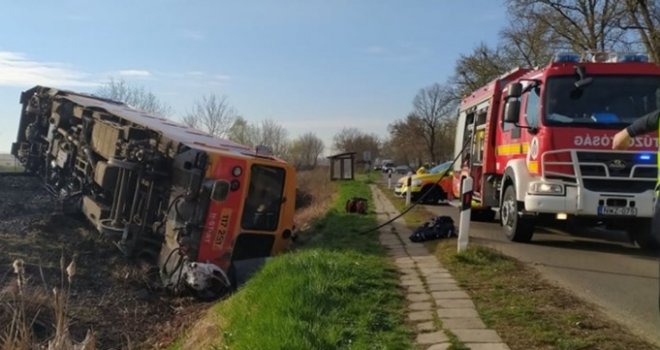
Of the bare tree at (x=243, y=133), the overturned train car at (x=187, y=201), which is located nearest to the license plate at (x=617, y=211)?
the overturned train car at (x=187, y=201)

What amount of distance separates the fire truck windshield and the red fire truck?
0.01m

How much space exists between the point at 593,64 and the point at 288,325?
7279mm

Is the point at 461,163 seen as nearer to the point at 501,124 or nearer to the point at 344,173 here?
the point at 501,124

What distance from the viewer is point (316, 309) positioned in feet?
19.0

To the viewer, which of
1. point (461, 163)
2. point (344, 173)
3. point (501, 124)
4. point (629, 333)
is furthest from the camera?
point (344, 173)

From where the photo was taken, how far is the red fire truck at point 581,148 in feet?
31.1

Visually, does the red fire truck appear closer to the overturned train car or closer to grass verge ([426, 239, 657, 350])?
grass verge ([426, 239, 657, 350])

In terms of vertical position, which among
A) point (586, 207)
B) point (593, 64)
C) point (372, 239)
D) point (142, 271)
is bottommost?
point (142, 271)

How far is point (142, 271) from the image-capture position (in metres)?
9.60

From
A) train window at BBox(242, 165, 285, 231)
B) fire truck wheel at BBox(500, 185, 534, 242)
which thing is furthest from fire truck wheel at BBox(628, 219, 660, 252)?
train window at BBox(242, 165, 285, 231)

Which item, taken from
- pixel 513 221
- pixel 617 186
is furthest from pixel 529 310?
pixel 513 221

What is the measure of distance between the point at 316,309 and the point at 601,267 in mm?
4590

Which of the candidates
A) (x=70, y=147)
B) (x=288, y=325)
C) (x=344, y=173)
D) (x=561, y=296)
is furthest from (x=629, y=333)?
(x=344, y=173)

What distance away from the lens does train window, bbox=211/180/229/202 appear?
934cm
